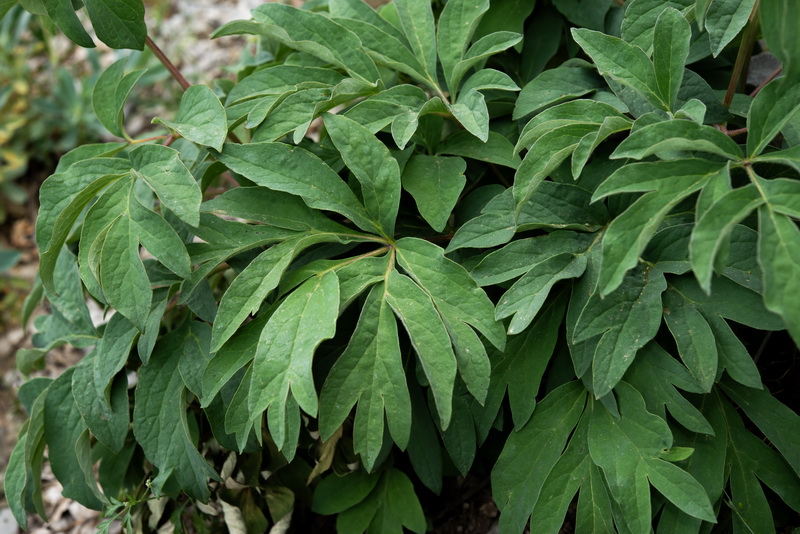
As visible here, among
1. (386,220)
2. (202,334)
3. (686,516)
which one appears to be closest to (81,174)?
(202,334)

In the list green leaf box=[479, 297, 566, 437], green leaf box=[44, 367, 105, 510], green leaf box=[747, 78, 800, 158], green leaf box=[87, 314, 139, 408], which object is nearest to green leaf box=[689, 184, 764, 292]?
green leaf box=[747, 78, 800, 158]

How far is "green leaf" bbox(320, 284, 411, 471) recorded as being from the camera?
108 cm

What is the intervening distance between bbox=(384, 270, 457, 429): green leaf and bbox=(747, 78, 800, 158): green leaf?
0.51 meters

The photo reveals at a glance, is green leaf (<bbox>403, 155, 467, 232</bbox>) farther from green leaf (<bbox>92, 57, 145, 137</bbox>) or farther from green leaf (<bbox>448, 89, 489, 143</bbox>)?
green leaf (<bbox>92, 57, 145, 137</bbox>)

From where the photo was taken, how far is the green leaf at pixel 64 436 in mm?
1402

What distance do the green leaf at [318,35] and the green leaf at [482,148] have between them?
7.3 inches

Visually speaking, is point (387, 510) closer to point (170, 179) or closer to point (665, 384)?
point (665, 384)

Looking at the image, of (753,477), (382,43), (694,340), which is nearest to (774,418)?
(753,477)

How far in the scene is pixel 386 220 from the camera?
1.19 metres

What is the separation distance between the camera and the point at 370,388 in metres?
1.09

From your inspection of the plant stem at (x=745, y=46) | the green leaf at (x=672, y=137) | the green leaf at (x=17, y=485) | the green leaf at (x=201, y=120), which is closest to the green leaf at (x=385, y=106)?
the green leaf at (x=201, y=120)

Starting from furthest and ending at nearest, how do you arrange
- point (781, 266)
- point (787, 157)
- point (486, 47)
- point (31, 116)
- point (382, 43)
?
point (31, 116) → point (382, 43) → point (486, 47) → point (787, 157) → point (781, 266)

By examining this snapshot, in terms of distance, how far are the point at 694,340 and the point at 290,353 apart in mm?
602

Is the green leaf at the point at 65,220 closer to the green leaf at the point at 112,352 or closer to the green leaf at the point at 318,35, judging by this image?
the green leaf at the point at 112,352
